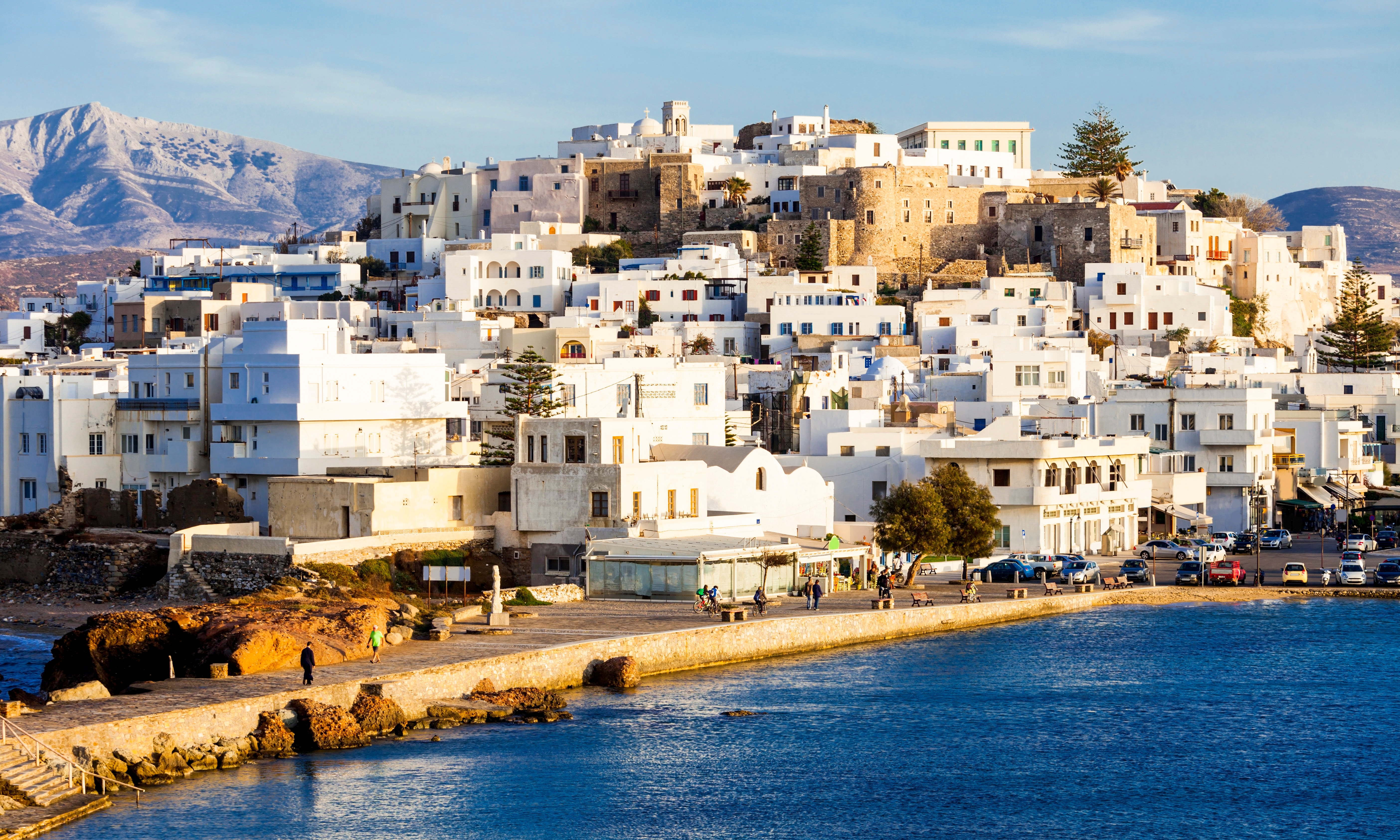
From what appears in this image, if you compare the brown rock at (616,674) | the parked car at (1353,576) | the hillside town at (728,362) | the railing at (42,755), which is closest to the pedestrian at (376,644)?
the brown rock at (616,674)

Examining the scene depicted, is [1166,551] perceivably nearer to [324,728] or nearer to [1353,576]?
[1353,576]

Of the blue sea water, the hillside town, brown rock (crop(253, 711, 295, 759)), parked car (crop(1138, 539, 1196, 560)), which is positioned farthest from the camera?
parked car (crop(1138, 539, 1196, 560))

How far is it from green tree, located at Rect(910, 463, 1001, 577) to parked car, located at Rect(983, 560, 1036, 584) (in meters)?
1.05

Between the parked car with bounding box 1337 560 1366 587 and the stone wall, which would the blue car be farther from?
the stone wall

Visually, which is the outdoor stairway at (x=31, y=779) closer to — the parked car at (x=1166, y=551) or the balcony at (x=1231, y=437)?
the parked car at (x=1166, y=551)

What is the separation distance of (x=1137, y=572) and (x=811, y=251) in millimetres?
42558

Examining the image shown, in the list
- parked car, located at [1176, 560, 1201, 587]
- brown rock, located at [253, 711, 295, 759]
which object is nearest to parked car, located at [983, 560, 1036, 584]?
parked car, located at [1176, 560, 1201, 587]

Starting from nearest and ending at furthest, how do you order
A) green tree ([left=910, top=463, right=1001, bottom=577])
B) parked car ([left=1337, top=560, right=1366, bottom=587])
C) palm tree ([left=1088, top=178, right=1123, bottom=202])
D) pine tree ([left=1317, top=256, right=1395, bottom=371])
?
1. green tree ([left=910, top=463, right=1001, bottom=577])
2. parked car ([left=1337, top=560, right=1366, bottom=587])
3. pine tree ([left=1317, top=256, right=1395, bottom=371])
4. palm tree ([left=1088, top=178, right=1123, bottom=202])

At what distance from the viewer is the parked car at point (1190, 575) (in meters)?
50.6

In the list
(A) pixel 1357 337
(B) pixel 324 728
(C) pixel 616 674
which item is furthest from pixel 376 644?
(A) pixel 1357 337

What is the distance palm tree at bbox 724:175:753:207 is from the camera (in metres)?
97.0

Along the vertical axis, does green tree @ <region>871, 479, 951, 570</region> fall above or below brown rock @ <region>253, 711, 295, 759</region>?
above

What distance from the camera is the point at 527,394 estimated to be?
55219 millimetres

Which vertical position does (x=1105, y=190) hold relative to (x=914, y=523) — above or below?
above
